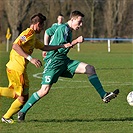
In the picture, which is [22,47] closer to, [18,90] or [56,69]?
[18,90]

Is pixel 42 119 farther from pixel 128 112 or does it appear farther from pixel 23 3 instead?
pixel 23 3

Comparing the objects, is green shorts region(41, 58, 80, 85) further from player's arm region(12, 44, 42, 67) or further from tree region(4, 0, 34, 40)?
tree region(4, 0, 34, 40)

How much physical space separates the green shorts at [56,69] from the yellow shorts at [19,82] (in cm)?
50

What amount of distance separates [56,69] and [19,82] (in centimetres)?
83

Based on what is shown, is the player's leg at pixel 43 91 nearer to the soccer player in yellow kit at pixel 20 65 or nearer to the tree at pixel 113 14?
the soccer player in yellow kit at pixel 20 65

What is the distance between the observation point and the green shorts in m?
8.21

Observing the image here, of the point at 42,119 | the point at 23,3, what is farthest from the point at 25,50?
the point at 23,3

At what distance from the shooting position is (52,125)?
7.62 meters

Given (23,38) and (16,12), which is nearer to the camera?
(23,38)

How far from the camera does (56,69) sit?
830 cm

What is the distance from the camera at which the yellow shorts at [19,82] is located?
25.3 ft

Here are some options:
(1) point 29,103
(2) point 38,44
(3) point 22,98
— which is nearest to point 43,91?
(1) point 29,103

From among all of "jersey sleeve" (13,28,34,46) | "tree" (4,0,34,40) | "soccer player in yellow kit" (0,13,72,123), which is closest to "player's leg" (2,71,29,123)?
"soccer player in yellow kit" (0,13,72,123)

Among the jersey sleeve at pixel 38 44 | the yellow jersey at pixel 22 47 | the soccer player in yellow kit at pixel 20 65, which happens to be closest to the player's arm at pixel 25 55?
the soccer player in yellow kit at pixel 20 65
